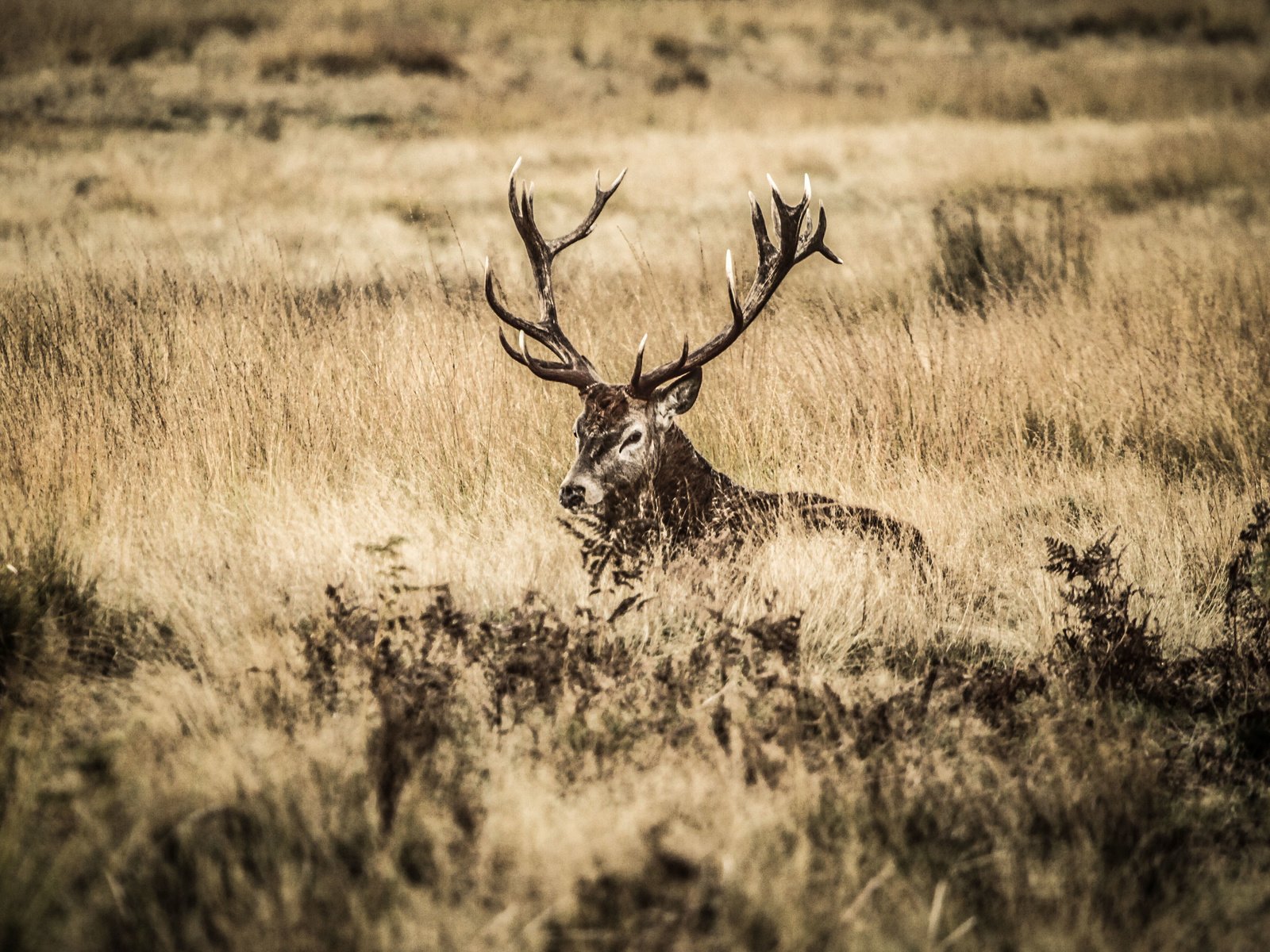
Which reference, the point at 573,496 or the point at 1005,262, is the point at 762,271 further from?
the point at 1005,262

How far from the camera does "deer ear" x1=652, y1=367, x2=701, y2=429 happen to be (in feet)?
16.4

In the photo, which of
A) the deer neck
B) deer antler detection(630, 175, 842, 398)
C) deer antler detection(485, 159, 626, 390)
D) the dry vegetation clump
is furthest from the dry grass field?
deer antler detection(630, 175, 842, 398)

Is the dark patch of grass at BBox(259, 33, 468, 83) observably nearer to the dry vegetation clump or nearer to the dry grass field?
the dry grass field

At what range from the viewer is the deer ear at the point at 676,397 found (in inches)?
197

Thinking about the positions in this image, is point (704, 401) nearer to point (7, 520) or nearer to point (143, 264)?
point (7, 520)

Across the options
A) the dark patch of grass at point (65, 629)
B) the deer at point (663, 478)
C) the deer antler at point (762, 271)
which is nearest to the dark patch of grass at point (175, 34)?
the deer antler at point (762, 271)

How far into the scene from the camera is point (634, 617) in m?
4.14

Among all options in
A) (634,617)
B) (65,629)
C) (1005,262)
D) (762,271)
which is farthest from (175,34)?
(634,617)

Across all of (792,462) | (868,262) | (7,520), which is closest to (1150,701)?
(792,462)

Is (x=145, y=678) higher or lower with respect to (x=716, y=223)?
lower

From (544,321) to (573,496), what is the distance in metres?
1.19

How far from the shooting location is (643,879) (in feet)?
8.59

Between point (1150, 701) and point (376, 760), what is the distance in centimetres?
274

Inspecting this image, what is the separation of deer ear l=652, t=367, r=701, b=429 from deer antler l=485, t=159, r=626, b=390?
1.12ft
